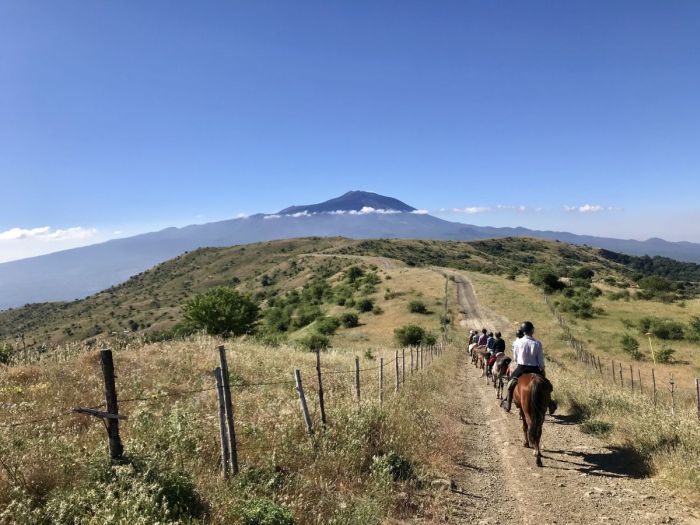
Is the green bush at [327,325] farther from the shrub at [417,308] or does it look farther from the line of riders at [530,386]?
the line of riders at [530,386]

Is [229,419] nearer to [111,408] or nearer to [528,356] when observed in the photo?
[111,408]

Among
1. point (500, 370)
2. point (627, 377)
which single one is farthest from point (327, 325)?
point (500, 370)

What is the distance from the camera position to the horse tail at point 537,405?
10391 millimetres

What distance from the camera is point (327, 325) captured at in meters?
53.7

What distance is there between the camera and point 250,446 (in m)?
7.88

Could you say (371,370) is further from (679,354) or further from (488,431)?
(679,354)

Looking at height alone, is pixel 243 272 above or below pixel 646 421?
above

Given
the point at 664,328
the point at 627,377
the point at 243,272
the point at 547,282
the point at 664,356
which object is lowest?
the point at 664,356

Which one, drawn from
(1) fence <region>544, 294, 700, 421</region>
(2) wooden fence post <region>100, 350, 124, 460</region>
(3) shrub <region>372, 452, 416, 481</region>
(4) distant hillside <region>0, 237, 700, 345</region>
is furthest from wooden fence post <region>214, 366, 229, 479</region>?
(4) distant hillside <region>0, 237, 700, 345</region>

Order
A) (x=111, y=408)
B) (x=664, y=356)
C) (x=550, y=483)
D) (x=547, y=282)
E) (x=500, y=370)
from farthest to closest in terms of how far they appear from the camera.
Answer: (x=547, y=282), (x=664, y=356), (x=500, y=370), (x=550, y=483), (x=111, y=408)

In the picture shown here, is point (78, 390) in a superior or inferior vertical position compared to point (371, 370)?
superior

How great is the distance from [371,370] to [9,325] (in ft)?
471

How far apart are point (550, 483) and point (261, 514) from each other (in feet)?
20.0

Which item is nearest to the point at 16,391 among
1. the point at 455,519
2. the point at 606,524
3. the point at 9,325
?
the point at 455,519
